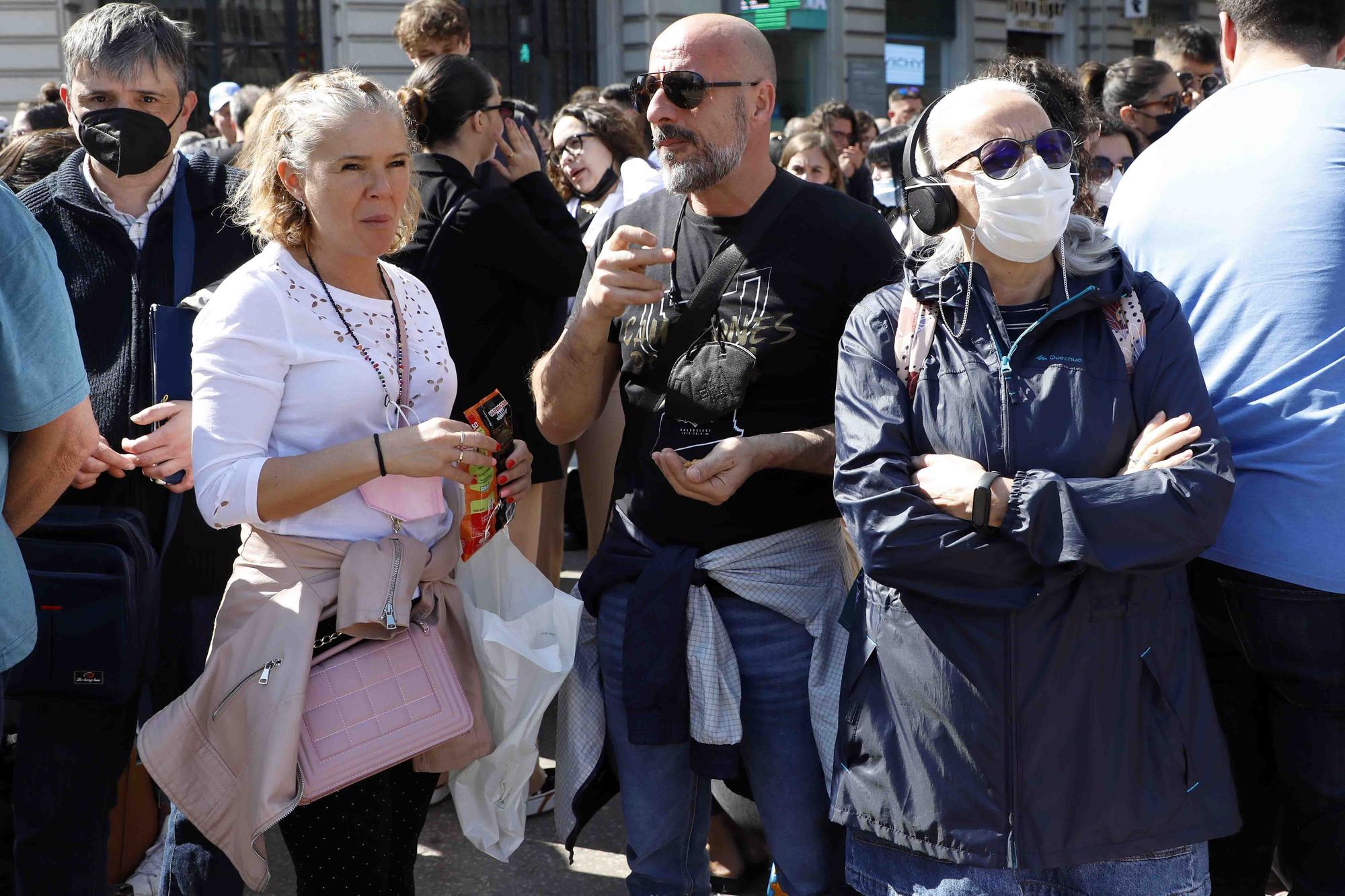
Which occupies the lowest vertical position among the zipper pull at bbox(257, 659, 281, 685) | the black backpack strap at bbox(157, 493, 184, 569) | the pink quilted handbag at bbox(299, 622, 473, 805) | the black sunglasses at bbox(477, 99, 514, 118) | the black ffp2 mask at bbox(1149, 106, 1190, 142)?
the pink quilted handbag at bbox(299, 622, 473, 805)

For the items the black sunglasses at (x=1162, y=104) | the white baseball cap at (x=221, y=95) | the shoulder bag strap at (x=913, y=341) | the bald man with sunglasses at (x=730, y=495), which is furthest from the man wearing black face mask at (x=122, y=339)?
the white baseball cap at (x=221, y=95)

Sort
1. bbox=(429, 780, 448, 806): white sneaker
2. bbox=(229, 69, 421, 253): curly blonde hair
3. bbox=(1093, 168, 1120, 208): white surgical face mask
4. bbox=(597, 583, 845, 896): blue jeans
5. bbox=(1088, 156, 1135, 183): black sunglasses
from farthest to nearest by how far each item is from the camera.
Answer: bbox=(1093, 168, 1120, 208): white surgical face mask < bbox=(1088, 156, 1135, 183): black sunglasses < bbox=(429, 780, 448, 806): white sneaker < bbox=(597, 583, 845, 896): blue jeans < bbox=(229, 69, 421, 253): curly blonde hair

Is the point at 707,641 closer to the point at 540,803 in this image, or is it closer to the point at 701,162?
the point at 701,162

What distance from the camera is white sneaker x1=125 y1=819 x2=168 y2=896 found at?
11.0 ft

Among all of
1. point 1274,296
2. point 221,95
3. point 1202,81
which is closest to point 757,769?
point 1274,296

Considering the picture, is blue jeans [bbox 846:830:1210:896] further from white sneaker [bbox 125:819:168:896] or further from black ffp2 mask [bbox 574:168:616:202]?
black ffp2 mask [bbox 574:168:616:202]

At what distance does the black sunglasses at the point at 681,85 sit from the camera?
264 centimetres

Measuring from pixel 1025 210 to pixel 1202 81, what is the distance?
6.52m

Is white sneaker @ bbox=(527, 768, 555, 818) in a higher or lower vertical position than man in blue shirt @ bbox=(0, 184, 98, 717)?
lower

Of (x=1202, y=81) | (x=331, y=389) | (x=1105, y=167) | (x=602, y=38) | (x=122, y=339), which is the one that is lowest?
(x=331, y=389)

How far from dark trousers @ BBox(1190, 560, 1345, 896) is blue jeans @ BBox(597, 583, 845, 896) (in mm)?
845

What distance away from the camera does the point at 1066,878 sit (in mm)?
2215

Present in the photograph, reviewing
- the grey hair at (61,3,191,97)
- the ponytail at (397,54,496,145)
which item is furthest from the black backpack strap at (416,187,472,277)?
the grey hair at (61,3,191,97)

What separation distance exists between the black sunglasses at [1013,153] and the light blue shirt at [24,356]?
159 cm
